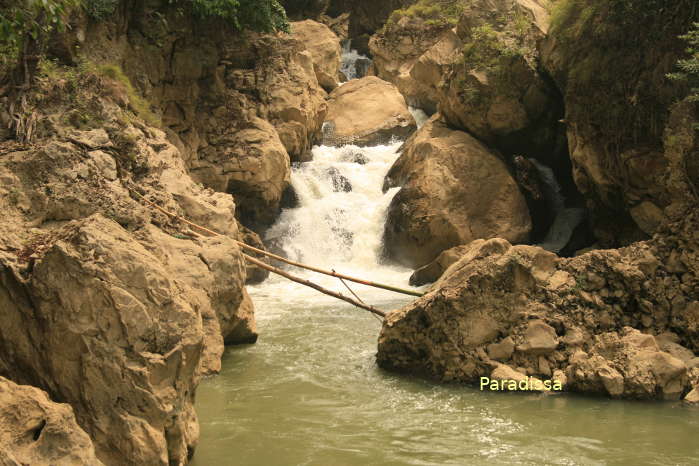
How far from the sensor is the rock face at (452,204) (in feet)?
47.9

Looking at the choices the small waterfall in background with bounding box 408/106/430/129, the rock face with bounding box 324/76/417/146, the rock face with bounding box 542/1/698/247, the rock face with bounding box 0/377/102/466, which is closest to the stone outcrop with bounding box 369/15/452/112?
the small waterfall in background with bounding box 408/106/430/129

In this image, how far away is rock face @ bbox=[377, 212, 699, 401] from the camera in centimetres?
711

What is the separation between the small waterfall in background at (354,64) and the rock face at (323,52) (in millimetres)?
3535

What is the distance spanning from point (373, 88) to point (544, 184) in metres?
7.52

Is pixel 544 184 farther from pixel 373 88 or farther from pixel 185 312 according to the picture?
pixel 185 312

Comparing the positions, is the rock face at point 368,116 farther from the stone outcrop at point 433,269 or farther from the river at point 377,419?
the river at point 377,419

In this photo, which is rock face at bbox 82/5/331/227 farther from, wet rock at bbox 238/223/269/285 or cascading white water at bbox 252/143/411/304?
wet rock at bbox 238/223/269/285

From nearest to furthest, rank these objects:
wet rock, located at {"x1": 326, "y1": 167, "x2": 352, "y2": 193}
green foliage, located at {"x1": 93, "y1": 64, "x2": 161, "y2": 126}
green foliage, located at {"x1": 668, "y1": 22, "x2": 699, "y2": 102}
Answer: green foliage, located at {"x1": 668, "y1": 22, "x2": 699, "y2": 102}, green foliage, located at {"x1": 93, "y1": 64, "x2": 161, "y2": 126}, wet rock, located at {"x1": 326, "y1": 167, "x2": 352, "y2": 193}

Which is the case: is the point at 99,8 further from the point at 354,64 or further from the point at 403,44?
the point at 354,64

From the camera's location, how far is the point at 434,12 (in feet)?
79.1

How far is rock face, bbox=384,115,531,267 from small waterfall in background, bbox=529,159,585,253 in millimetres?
681

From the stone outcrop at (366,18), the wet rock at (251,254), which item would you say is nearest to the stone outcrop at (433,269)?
the wet rock at (251,254)

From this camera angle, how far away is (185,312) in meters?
4.68

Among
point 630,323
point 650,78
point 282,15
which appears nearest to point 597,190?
point 650,78
